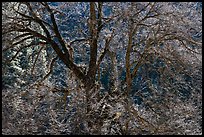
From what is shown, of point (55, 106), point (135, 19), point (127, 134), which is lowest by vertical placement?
point (127, 134)

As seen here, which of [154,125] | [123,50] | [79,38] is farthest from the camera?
[79,38]

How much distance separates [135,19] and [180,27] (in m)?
0.86

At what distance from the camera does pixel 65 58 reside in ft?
26.7

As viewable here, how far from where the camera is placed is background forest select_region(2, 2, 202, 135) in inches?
235

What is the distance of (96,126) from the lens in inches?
229

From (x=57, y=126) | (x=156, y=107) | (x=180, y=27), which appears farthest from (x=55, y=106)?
(x=180, y=27)

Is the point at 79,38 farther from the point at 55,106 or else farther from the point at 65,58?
the point at 55,106

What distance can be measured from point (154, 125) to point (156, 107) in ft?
2.05

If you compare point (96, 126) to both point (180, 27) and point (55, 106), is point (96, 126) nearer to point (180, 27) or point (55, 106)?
point (55, 106)

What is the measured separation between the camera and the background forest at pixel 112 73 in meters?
5.98

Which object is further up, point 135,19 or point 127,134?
point 135,19

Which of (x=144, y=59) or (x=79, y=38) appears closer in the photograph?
(x=144, y=59)

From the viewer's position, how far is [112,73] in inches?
301

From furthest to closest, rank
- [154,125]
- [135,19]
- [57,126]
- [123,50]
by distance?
1. [123,50]
2. [135,19]
3. [154,125]
4. [57,126]
